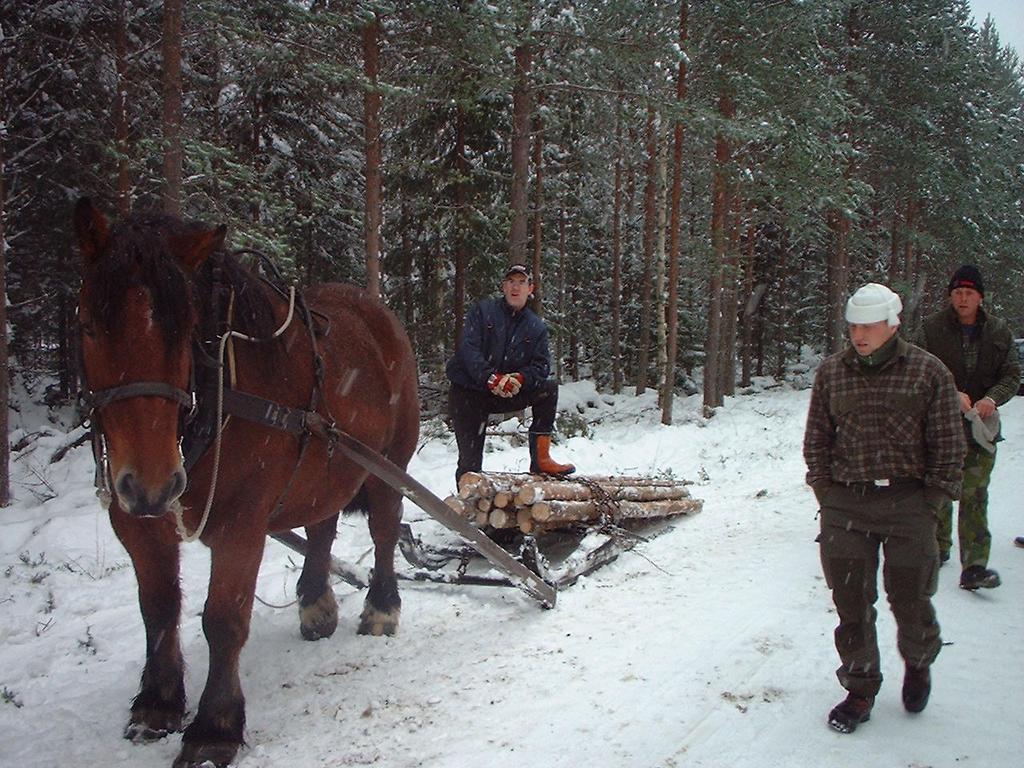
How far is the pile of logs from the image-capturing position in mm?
5613

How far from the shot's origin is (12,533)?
6414 millimetres

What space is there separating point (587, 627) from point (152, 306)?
3133mm

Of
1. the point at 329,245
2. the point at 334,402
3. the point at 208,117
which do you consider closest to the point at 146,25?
the point at 208,117

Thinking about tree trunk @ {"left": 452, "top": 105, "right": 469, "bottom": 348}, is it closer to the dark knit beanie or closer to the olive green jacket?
the olive green jacket

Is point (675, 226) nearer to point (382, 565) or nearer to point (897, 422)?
point (382, 565)

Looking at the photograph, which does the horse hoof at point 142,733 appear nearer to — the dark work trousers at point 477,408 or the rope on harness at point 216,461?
the rope on harness at point 216,461

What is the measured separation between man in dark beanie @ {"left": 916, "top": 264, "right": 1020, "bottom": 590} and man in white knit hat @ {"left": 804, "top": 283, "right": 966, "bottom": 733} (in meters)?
2.15

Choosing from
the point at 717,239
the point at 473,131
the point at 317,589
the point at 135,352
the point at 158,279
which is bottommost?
the point at 317,589

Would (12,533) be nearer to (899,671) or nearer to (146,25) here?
(899,671)

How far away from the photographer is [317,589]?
14.1 ft

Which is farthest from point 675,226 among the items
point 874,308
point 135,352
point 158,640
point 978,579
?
point 135,352

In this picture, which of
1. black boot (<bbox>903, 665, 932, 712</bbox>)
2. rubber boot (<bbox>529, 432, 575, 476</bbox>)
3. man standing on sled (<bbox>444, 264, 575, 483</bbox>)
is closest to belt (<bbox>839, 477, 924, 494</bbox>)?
black boot (<bbox>903, 665, 932, 712</bbox>)

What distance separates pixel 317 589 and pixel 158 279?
2.44m

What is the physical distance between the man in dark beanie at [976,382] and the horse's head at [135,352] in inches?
197
